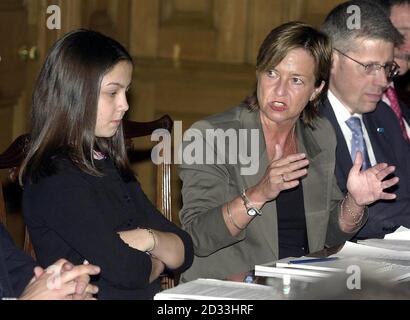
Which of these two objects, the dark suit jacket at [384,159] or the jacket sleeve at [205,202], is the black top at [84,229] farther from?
the dark suit jacket at [384,159]

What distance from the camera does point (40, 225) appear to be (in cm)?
238

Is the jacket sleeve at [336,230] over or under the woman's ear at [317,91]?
under

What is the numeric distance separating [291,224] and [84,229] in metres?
0.87

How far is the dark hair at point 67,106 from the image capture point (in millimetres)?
2393

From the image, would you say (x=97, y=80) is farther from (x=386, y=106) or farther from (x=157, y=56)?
(x=157, y=56)

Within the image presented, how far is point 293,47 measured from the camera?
2984mm

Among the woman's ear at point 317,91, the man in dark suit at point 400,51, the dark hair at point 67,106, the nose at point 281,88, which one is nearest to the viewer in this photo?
the dark hair at point 67,106

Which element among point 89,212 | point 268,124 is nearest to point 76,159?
point 89,212

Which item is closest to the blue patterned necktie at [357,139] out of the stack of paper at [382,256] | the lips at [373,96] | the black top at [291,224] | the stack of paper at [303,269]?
the lips at [373,96]

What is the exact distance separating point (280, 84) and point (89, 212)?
911mm

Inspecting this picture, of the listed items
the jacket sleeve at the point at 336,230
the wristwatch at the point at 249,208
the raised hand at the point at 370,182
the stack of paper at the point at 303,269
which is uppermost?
the raised hand at the point at 370,182

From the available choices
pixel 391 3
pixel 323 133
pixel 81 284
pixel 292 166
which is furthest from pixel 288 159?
pixel 391 3

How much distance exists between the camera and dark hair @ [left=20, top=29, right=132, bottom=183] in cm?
239

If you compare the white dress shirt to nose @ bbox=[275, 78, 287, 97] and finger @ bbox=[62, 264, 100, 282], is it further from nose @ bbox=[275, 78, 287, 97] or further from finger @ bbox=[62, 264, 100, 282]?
finger @ bbox=[62, 264, 100, 282]
